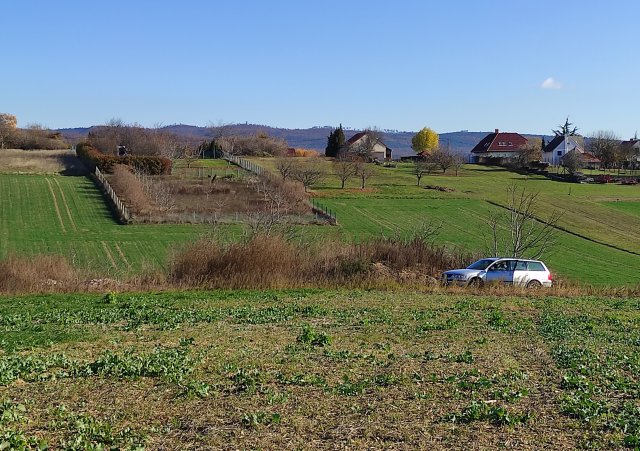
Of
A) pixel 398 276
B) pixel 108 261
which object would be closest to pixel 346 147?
pixel 108 261

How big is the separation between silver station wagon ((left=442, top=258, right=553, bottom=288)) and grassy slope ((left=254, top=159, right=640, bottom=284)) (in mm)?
14891

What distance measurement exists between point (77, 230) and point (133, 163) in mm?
28429

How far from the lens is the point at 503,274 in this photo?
2555 cm

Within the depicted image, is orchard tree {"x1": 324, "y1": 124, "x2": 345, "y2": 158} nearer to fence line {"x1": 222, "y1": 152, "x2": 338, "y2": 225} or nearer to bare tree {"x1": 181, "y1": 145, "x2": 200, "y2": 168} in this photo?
bare tree {"x1": 181, "y1": 145, "x2": 200, "y2": 168}

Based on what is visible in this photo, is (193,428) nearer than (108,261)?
Yes

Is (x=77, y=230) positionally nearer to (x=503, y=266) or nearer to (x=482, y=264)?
(x=482, y=264)

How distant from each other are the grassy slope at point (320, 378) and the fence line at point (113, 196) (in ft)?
128

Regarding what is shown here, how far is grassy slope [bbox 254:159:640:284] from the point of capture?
47594 millimetres

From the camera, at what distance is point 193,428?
8062 millimetres

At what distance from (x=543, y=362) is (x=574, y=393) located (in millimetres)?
2067

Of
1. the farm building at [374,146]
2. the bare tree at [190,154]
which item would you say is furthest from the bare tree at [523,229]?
the farm building at [374,146]

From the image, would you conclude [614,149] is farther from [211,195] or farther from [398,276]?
[398,276]

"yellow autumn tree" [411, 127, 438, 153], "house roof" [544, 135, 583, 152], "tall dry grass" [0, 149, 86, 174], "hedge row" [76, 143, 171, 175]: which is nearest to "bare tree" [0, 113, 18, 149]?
"tall dry grass" [0, 149, 86, 174]

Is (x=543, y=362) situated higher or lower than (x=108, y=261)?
higher
